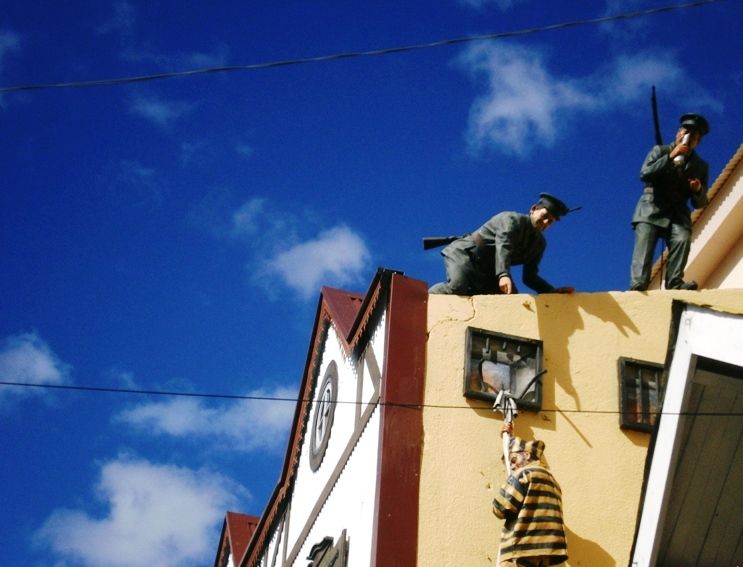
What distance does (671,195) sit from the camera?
36.3ft

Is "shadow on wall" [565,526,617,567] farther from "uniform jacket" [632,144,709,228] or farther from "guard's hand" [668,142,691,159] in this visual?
"guard's hand" [668,142,691,159]

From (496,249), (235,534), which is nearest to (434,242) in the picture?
(496,249)

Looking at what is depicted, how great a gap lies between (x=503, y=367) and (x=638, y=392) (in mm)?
1153

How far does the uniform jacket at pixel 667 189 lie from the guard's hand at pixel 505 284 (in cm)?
152

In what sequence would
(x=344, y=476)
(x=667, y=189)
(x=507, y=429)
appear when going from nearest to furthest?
(x=507, y=429) → (x=344, y=476) → (x=667, y=189)

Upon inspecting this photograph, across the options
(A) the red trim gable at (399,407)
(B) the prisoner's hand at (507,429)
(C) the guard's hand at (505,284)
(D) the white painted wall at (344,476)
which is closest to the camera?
(A) the red trim gable at (399,407)

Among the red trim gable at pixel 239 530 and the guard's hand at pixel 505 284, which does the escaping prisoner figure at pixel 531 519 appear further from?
the red trim gable at pixel 239 530

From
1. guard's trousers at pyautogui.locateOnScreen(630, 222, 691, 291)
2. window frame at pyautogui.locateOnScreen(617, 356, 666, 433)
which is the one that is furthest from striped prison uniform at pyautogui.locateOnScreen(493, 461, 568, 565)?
guard's trousers at pyautogui.locateOnScreen(630, 222, 691, 291)

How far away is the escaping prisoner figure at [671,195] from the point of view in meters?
10.9

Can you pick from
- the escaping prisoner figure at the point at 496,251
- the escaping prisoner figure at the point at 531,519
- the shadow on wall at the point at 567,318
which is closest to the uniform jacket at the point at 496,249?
the escaping prisoner figure at the point at 496,251

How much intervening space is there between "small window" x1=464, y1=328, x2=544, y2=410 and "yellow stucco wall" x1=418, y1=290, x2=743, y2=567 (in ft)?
0.24

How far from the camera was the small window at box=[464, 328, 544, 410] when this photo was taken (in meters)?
9.62

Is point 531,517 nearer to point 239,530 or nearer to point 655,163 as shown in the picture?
point 655,163

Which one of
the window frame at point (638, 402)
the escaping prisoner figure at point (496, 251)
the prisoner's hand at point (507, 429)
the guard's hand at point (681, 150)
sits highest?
the guard's hand at point (681, 150)
